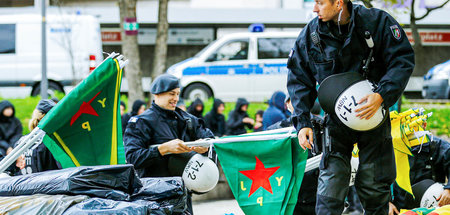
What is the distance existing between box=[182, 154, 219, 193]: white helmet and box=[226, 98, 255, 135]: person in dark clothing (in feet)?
19.0

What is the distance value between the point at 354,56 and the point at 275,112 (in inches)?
198

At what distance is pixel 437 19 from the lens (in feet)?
70.3

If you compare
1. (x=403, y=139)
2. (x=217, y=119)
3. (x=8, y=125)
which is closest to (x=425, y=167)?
(x=403, y=139)

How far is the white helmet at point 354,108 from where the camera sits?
3.94 metres

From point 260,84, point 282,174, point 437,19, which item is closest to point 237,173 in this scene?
point 282,174

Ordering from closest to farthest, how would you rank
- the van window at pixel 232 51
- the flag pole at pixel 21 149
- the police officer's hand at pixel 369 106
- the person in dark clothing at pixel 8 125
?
the police officer's hand at pixel 369 106 < the flag pole at pixel 21 149 < the person in dark clothing at pixel 8 125 < the van window at pixel 232 51

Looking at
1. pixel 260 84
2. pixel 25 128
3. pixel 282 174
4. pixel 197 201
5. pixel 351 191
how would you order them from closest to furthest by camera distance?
pixel 282 174, pixel 351 191, pixel 197 201, pixel 25 128, pixel 260 84

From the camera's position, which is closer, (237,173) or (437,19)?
(237,173)

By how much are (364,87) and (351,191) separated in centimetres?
318

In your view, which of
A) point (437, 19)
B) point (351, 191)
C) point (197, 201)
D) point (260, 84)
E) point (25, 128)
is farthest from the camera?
point (437, 19)

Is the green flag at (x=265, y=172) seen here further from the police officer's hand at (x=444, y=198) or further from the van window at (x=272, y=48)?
the van window at (x=272, y=48)

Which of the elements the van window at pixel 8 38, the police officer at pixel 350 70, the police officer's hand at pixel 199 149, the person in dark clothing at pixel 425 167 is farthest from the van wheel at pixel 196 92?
the police officer at pixel 350 70

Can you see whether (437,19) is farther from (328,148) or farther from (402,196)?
(328,148)

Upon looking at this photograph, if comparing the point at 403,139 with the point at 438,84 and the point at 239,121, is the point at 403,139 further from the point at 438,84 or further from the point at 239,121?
the point at 438,84
